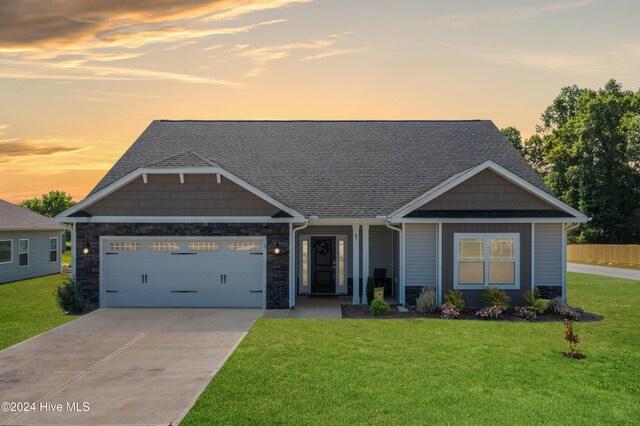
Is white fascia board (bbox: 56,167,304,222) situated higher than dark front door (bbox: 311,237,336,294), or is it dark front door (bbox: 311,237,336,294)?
white fascia board (bbox: 56,167,304,222)

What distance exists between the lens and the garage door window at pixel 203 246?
16.5 m

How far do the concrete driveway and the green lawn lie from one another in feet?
1.91

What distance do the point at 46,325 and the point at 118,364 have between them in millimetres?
5127

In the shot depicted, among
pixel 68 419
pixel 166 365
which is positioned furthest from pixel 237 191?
pixel 68 419

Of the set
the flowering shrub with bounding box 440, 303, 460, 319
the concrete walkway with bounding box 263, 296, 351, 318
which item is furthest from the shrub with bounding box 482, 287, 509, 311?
the concrete walkway with bounding box 263, 296, 351, 318

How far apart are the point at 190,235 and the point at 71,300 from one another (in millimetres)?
4026

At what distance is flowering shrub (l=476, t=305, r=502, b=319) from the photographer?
15117 mm

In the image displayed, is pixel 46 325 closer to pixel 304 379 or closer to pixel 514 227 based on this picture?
pixel 304 379

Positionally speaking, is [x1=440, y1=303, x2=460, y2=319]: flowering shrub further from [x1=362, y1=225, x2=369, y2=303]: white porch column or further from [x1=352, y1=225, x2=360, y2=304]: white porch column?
[x1=352, y1=225, x2=360, y2=304]: white porch column

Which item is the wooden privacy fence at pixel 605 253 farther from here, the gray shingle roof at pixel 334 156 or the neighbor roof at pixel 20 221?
the neighbor roof at pixel 20 221

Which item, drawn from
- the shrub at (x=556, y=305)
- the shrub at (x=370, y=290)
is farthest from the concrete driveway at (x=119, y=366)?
the shrub at (x=556, y=305)

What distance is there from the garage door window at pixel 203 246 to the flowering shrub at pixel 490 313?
829cm

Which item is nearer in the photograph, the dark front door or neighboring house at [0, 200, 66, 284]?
the dark front door

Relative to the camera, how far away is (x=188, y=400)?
8.22m
